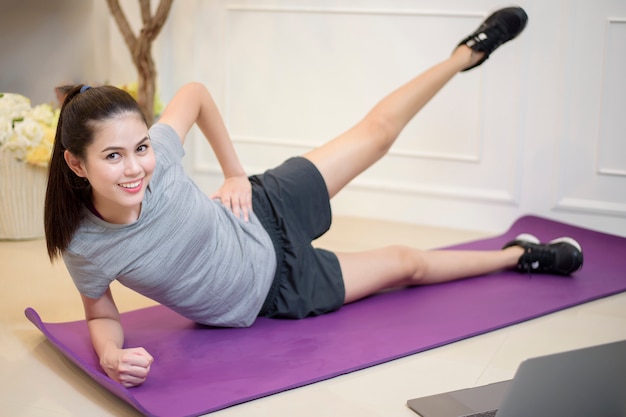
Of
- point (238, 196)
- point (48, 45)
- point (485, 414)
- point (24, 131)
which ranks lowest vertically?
point (485, 414)

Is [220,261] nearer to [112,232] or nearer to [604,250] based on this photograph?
[112,232]

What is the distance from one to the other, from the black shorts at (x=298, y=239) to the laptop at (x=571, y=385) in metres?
1.06

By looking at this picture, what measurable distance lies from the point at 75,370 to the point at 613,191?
2239 millimetres

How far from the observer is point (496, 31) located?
9.05ft

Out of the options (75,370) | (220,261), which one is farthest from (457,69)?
(75,370)

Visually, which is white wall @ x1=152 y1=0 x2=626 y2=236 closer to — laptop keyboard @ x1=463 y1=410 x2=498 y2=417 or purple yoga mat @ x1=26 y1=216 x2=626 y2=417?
purple yoga mat @ x1=26 y1=216 x2=626 y2=417

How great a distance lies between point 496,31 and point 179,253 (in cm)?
141

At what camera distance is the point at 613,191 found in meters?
3.28

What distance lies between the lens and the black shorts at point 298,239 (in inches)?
89.9

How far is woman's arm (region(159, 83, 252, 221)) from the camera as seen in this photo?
7.25 ft

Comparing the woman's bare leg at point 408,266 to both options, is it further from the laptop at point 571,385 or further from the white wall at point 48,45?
the white wall at point 48,45

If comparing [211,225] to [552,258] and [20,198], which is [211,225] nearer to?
[552,258]

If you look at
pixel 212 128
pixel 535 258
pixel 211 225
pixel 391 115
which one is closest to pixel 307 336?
pixel 211 225

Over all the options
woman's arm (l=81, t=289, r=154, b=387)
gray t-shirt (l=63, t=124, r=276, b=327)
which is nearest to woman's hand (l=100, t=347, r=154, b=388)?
woman's arm (l=81, t=289, r=154, b=387)
